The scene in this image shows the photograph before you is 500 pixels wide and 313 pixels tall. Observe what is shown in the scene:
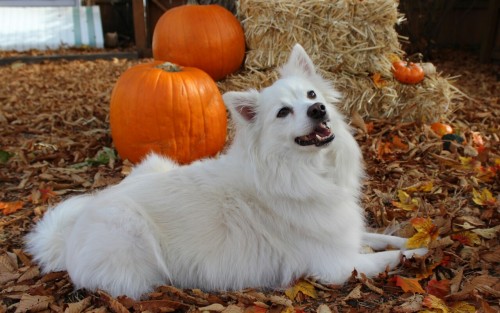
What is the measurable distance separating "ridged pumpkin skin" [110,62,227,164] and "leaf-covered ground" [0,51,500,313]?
348 mm

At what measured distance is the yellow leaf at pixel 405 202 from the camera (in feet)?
11.0

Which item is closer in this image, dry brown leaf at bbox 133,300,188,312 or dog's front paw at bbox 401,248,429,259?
dry brown leaf at bbox 133,300,188,312

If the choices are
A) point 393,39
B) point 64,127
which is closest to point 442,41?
point 393,39

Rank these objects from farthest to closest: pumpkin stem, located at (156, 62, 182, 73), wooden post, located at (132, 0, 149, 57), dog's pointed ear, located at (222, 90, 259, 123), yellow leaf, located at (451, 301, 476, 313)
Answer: wooden post, located at (132, 0, 149, 57) < pumpkin stem, located at (156, 62, 182, 73) < dog's pointed ear, located at (222, 90, 259, 123) < yellow leaf, located at (451, 301, 476, 313)

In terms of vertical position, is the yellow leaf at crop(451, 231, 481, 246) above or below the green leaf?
above

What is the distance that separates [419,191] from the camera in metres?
3.62

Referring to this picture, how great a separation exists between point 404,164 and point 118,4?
942cm

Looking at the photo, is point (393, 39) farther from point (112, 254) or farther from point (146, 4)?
point (146, 4)

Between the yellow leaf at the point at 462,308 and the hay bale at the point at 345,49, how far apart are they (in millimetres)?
3196

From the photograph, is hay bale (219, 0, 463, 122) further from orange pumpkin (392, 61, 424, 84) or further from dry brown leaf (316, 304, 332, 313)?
dry brown leaf (316, 304, 332, 313)

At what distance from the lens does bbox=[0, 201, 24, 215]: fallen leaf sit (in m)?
3.50

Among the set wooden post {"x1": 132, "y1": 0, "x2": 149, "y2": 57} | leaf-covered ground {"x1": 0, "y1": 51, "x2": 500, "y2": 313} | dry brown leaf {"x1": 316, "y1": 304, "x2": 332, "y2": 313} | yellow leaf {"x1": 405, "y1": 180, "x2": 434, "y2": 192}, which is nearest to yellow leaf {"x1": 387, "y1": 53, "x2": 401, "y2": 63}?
leaf-covered ground {"x1": 0, "y1": 51, "x2": 500, "y2": 313}

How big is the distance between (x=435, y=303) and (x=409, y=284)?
0.21 metres

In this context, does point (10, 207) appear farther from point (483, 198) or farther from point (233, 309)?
point (483, 198)
